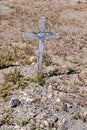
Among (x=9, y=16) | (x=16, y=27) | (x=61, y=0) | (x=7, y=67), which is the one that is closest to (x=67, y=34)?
(x=16, y=27)

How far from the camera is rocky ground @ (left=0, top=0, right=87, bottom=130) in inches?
304

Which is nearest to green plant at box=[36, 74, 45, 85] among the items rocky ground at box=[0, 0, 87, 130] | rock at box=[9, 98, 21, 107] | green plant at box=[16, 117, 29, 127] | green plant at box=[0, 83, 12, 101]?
rocky ground at box=[0, 0, 87, 130]

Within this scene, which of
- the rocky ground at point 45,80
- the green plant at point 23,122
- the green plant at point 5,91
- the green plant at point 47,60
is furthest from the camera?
the green plant at point 47,60

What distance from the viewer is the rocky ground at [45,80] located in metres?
7.73

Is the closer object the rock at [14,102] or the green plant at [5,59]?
the rock at [14,102]

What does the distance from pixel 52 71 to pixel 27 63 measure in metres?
1.05

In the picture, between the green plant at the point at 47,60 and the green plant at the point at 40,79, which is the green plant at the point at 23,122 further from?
the green plant at the point at 47,60

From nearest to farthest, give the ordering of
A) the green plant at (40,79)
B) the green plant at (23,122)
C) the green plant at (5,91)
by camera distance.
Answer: the green plant at (23,122) < the green plant at (5,91) < the green plant at (40,79)

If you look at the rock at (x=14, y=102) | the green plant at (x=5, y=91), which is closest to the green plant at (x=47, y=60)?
the green plant at (x=5, y=91)

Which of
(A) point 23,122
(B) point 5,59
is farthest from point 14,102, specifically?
(B) point 5,59

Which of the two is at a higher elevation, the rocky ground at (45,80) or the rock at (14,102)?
the rock at (14,102)

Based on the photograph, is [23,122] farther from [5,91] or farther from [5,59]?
[5,59]

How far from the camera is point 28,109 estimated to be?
26.7 ft

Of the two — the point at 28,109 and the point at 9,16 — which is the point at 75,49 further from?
the point at 9,16
